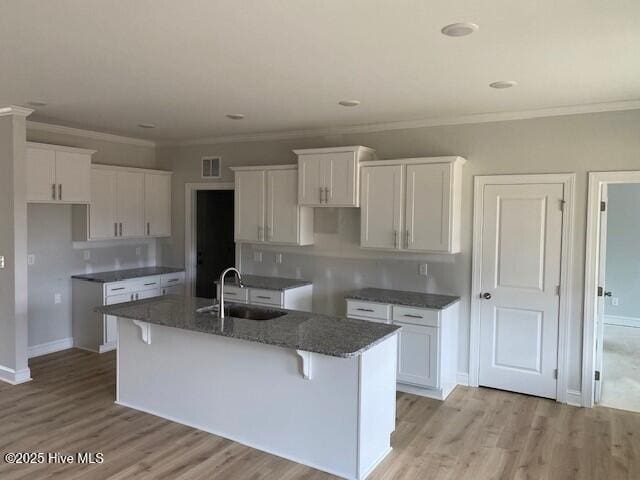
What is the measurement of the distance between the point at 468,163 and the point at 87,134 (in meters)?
4.29

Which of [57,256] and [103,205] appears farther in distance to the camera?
[103,205]

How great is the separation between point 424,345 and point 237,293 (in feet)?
7.23

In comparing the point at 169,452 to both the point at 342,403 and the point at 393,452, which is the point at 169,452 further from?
the point at 393,452

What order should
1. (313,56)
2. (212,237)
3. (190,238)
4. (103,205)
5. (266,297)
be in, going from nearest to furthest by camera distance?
(313,56) < (266,297) < (103,205) < (190,238) < (212,237)

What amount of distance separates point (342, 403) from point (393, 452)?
660 mm

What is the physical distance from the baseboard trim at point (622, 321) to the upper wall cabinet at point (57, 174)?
7.24m

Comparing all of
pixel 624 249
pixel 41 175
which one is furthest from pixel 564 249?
pixel 41 175

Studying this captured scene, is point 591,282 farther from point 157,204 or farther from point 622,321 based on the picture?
point 157,204

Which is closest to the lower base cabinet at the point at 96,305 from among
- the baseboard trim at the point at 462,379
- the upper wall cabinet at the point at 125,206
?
the upper wall cabinet at the point at 125,206

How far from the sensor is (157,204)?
6391mm

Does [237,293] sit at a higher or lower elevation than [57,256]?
lower

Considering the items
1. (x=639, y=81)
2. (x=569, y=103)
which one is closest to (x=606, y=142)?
(x=569, y=103)

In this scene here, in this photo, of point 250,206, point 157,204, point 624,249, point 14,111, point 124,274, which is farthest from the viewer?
point 624,249

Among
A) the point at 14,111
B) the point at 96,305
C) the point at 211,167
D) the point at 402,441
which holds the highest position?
the point at 14,111
